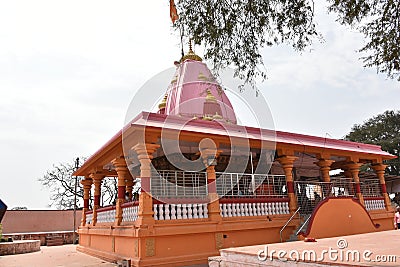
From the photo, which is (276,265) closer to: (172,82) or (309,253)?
(309,253)

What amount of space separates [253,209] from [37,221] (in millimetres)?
17125

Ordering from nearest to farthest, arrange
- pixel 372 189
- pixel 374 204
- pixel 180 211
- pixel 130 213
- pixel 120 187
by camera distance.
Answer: pixel 180 211 < pixel 130 213 < pixel 120 187 < pixel 374 204 < pixel 372 189

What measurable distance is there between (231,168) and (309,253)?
22.8 feet

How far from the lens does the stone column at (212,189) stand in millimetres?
8312

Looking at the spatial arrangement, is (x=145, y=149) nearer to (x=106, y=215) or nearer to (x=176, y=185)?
(x=176, y=185)

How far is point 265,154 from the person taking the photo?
11.0m

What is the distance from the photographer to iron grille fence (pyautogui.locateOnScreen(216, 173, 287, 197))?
908 centimetres

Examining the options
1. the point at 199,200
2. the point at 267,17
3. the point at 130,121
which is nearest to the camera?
the point at 267,17

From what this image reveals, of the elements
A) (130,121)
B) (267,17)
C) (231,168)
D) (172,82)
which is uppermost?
(172,82)

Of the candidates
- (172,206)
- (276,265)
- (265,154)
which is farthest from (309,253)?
(265,154)

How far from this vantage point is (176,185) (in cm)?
852

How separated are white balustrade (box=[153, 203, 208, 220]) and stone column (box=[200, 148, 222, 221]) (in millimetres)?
144

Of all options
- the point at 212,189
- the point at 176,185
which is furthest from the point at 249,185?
the point at 176,185

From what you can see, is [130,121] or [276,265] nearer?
[276,265]
